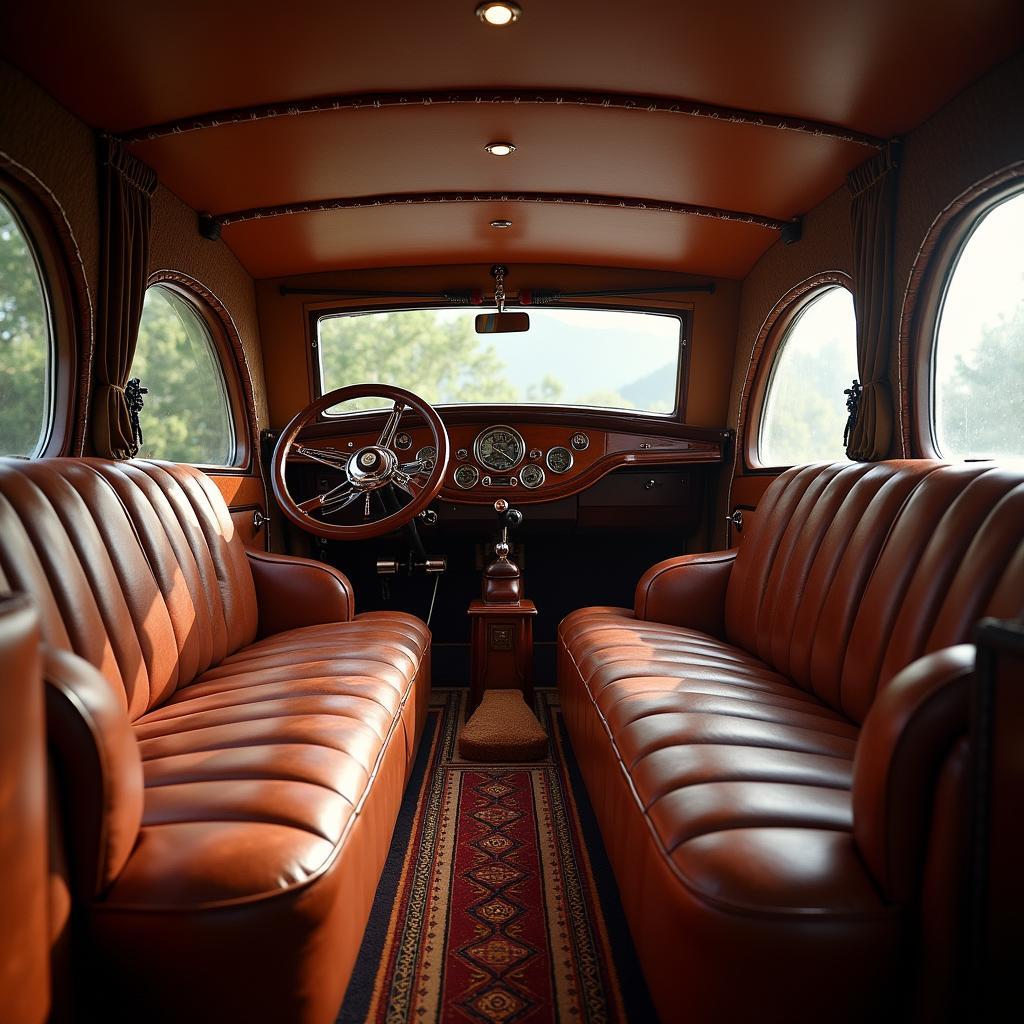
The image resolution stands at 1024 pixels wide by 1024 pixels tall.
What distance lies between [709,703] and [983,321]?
153 cm

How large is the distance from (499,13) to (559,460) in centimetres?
236

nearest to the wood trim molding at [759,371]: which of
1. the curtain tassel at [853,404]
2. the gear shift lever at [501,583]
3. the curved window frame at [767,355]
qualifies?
the curved window frame at [767,355]

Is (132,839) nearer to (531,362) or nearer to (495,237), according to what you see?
(495,237)

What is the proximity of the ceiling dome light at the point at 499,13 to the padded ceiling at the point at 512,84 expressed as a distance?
0.09ft

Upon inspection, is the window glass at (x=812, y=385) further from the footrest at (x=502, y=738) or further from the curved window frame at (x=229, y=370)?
the curved window frame at (x=229, y=370)

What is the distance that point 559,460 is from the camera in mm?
4152

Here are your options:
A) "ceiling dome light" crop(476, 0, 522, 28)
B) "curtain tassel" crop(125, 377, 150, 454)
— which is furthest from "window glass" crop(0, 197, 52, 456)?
"ceiling dome light" crop(476, 0, 522, 28)

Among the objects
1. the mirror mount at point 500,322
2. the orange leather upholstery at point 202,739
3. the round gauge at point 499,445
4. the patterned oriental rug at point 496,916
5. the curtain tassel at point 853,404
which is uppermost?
the mirror mount at point 500,322

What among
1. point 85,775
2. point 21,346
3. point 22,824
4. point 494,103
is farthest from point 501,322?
point 22,824

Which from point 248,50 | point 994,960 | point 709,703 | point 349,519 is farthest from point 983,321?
point 349,519

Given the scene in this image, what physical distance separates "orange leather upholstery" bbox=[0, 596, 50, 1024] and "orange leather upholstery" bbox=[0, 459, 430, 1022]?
11 centimetres

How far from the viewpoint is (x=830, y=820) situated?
4.11 feet

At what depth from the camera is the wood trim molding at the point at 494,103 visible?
2.47 m

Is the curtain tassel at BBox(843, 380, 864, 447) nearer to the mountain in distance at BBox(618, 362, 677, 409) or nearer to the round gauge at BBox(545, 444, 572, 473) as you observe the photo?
the round gauge at BBox(545, 444, 572, 473)
